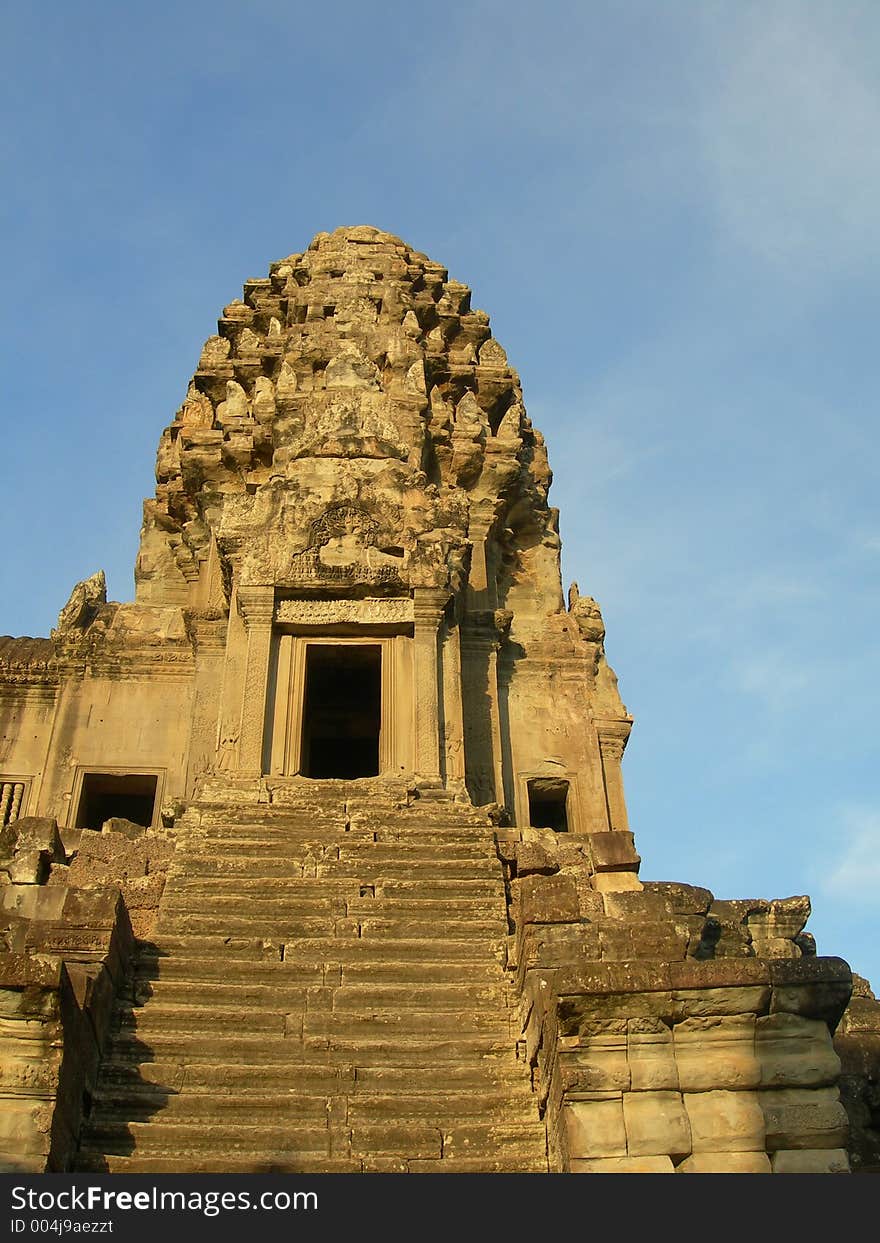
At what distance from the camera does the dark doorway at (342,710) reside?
62.1 feet

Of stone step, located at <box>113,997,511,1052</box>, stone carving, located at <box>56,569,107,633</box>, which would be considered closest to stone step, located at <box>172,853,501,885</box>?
stone step, located at <box>113,997,511,1052</box>

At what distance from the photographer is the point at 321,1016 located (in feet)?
35.7

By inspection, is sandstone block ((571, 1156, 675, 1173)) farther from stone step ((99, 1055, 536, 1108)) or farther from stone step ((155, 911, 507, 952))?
stone step ((155, 911, 507, 952))

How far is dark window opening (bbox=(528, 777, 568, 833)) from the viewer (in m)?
21.0

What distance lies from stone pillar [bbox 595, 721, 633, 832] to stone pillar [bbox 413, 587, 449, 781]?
4.81 m

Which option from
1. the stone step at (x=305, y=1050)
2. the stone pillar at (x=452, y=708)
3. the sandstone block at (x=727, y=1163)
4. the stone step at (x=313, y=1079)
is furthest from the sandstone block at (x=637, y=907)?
the stone pillar at (x=452, y=708)

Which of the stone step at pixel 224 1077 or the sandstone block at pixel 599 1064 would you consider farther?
the stone step at pixel 224 1077

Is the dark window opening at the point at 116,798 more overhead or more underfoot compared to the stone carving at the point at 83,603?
more underfoot

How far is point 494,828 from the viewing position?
1464 centimetres

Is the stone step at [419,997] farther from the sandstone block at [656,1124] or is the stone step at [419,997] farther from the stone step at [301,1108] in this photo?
the sandstone block at [656,1124]

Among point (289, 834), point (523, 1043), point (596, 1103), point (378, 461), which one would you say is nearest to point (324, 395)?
point (378, 461)

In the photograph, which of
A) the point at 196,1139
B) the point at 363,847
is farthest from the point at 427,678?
the point at 196,1139

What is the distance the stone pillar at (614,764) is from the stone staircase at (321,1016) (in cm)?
672

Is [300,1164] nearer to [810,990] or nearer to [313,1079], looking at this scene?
[313,1079]
